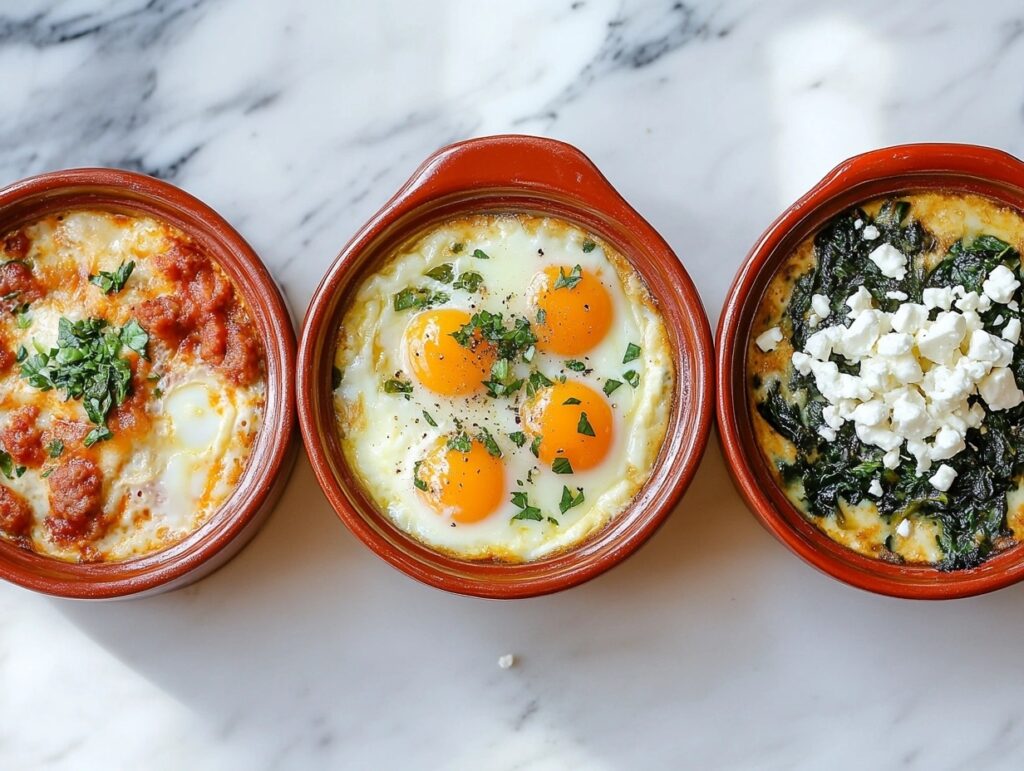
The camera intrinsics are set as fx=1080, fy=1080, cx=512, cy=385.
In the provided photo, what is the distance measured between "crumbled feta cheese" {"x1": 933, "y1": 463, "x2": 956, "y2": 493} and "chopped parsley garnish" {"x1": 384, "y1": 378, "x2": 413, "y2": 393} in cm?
126

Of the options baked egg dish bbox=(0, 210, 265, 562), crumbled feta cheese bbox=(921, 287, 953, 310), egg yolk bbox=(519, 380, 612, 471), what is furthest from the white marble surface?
crumbled feta cheese bbox=(921, 287, 953, 310)

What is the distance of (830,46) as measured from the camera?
9.80 ft

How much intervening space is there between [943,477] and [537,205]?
3.79ft

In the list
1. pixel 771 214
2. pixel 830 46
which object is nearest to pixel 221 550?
pixel 771 214

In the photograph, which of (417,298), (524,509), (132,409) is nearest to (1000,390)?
(524,509)

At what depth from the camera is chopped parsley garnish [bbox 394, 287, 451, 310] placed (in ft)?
8.79

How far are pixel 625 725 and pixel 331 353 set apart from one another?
127 cm

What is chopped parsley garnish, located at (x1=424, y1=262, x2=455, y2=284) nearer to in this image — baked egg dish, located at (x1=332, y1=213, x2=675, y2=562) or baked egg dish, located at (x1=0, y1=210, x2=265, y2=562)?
baked egg dish, located at (x1=332, y1=213, x2=675, y2=562)

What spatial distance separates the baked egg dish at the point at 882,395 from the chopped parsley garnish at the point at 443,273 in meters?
0.76

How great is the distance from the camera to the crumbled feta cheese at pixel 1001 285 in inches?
99.2

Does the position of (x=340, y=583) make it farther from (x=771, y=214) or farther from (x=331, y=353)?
(x=771, y=214)

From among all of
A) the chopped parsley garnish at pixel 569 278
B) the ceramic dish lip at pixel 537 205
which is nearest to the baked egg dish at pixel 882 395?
the ceramic dish lip at pixel 537 205

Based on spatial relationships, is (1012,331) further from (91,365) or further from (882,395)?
(91,365)

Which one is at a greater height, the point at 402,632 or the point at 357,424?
the point at 357,424
